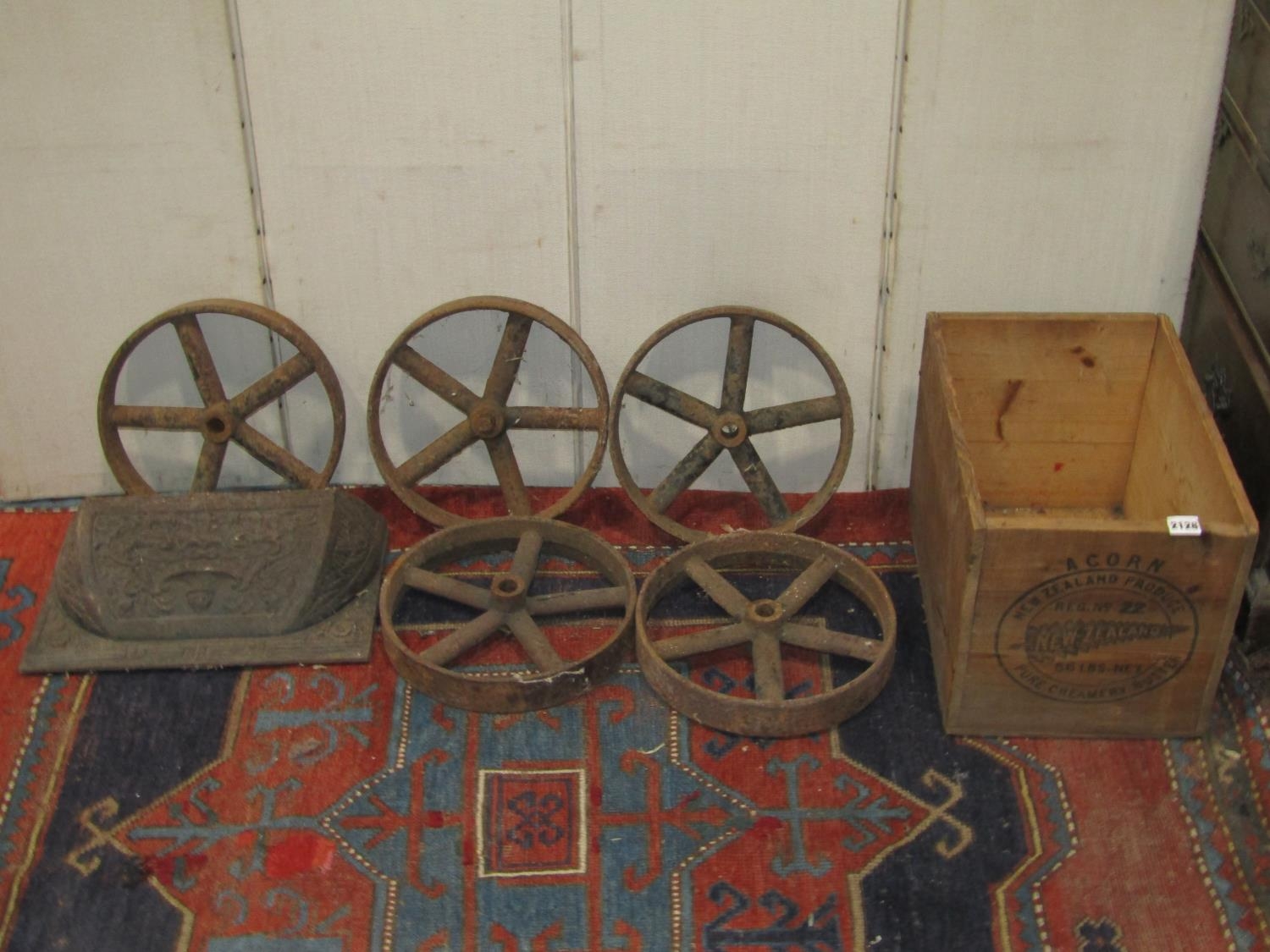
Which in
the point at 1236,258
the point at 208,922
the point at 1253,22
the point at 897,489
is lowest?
the point at 208,922

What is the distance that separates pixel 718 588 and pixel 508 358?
72 centimetres

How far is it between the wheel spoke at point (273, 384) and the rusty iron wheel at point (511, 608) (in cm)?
49

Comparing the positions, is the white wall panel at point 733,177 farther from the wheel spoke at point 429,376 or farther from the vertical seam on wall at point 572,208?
the wheel spoke at point 429,376

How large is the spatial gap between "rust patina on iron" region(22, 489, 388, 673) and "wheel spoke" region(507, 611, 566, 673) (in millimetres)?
328

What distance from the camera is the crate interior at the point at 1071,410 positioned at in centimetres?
313

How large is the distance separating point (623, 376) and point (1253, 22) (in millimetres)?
1483

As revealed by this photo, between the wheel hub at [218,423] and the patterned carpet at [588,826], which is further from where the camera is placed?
the wheel hub at [218,423]

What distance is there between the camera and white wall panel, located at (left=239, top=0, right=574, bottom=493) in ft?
10.0

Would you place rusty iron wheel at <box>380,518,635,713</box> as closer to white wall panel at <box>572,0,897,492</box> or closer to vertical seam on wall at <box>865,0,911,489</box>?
white wall panel at <box>572,0,897,492</box>

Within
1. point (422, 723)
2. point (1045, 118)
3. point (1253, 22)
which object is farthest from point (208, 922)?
point (1253, 22)

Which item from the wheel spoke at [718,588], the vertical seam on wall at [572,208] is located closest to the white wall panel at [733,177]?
the vertical seam on wall at [572,208]

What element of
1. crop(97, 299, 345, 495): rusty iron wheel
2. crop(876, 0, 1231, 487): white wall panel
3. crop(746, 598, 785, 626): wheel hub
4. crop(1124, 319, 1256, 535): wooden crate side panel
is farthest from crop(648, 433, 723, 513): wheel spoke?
crop(1124, 319, 1256, 535): wooden crate side panel

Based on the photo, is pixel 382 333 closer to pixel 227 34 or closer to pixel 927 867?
pixel 227 34

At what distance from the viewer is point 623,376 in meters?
3.20
